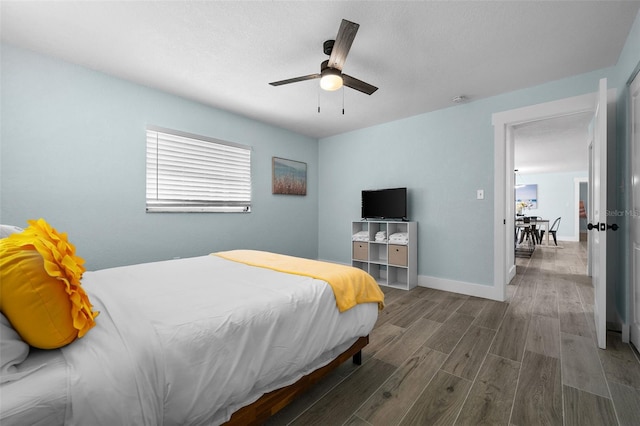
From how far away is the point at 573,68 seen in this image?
2.67 meters

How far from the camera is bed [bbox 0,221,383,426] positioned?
0.77 metres

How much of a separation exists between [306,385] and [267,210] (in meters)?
3.13

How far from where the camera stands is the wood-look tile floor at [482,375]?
57.6 inches

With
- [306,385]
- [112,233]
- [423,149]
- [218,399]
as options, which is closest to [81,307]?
[218,399]

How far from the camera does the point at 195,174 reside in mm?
3531

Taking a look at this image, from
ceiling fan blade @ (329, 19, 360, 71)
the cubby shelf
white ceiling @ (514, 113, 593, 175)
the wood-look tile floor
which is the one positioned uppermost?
white ceiling @ (514, 113, 593, 175)

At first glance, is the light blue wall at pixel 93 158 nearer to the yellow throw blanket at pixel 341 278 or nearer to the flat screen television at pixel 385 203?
the yellow throw blanket at pixel 341 278

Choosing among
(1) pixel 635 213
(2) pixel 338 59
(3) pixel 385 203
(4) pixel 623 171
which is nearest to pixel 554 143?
(4) pixel 623 171

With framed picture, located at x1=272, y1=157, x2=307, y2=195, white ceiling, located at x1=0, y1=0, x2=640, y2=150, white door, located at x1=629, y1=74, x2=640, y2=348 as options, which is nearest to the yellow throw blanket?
white ceiling, located at x1=0, y1=0, x2=640, y2=150

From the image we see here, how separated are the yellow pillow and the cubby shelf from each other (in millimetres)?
3502

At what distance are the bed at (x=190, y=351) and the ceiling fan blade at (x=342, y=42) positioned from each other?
159 cm

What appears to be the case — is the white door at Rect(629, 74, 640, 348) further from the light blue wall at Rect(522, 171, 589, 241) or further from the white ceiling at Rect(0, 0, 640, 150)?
the light blue wall at Rect(522, 171, 589, 241)

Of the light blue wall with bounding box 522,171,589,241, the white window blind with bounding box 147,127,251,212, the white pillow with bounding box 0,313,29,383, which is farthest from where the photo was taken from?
the light blue wall with bounding box 522,171,589,241

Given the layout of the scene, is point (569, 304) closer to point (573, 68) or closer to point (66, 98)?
point (573, 68)
